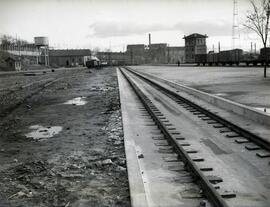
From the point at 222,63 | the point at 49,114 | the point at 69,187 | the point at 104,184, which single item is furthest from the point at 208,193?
the point at 222,63

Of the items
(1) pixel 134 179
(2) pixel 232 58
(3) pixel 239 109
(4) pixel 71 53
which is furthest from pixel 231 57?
(4) pixel 71 53

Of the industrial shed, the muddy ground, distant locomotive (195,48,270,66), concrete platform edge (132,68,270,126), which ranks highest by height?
the industrial shed

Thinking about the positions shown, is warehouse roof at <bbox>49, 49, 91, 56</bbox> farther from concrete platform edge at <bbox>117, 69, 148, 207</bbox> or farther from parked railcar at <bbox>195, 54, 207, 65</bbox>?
concrete platform edge at <bbox>117, 69, 148, 207</bbox>

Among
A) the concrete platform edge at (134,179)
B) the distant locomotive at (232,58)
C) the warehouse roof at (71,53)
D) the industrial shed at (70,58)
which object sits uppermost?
the warehouse roof at (71,53)

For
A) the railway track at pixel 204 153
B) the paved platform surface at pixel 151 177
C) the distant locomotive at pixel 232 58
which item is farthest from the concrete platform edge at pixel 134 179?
the distant locomotive at pixel 232 58

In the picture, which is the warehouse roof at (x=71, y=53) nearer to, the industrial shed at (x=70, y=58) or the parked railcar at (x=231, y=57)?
the industrial shed at (x=70, y=58)

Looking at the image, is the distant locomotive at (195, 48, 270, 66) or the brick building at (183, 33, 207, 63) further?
the brick building at (183, 33, 207, 63)

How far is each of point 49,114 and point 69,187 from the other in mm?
9763

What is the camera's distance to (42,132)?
453 inches

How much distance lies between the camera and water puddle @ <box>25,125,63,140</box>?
35.5 feet

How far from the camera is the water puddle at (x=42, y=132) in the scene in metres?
10.8

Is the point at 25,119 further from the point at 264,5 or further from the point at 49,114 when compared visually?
the point at 264,5

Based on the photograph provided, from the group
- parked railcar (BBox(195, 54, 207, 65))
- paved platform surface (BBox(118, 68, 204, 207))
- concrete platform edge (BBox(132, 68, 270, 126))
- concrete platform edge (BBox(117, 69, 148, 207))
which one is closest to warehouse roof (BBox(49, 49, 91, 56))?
parked railcar (BBox(195, 54, 207, 65))

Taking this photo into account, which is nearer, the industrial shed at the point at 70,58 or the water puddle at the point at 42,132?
the water puddle at the point at 42,132
